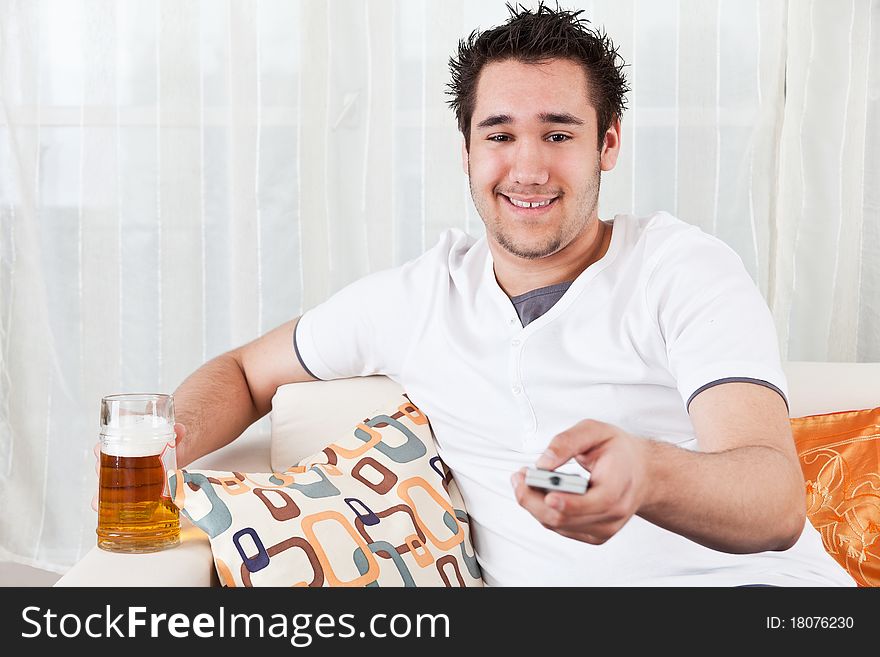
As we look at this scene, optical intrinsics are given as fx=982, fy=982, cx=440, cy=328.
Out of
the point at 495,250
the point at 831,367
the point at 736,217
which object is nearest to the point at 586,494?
the point at 495,250

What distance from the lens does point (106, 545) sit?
1.29 meters

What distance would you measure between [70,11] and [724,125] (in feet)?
5.08

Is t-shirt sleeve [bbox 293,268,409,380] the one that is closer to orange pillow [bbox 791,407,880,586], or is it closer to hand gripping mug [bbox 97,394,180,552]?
A: hand gripping mug [bbox 97,394,180,552]

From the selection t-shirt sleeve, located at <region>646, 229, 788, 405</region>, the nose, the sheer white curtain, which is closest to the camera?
t-shirt sleeve, located at <region>646, 229, 788, 405</region>

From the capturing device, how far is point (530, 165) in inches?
61.6

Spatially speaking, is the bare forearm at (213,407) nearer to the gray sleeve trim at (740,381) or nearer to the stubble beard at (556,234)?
the stubble beard at (556,234)

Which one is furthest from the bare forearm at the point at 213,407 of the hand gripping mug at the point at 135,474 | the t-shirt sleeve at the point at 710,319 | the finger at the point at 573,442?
the finger at the point at 573,442

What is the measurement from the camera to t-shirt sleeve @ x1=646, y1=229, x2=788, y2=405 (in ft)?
4.02

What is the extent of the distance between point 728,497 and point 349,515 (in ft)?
2.01

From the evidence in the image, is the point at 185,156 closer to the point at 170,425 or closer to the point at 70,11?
the point at 70,11

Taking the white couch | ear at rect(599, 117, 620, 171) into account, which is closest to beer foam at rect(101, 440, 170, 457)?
the white couch

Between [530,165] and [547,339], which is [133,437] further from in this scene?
[530,165]

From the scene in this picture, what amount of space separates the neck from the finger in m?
0.74

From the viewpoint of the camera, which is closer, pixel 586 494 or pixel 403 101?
pixel 586 494
